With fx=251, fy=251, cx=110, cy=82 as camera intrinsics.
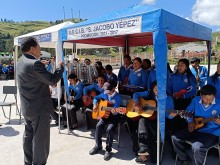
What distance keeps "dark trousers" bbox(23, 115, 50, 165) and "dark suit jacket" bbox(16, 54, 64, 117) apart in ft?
0.39

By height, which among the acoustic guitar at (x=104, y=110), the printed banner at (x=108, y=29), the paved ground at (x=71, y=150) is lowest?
the paved ground at (x=71, y=150)

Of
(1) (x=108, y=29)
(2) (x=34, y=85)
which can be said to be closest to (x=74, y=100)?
(1) (x=108, y=29)

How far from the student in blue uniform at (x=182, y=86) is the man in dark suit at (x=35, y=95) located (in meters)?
2.33

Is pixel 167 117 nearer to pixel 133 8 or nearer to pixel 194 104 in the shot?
pixel 194 104

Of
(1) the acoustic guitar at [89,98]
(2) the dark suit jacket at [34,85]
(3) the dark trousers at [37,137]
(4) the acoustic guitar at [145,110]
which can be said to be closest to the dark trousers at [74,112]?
(1) the acoustic guitar at [89,98]

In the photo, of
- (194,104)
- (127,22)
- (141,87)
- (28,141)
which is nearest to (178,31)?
(127,22)

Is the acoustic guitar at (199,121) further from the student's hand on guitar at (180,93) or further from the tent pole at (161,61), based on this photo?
the student's hand on guitar at (180,93)

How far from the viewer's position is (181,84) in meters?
4.70

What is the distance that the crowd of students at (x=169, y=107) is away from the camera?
3.54m

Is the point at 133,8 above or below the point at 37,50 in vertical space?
above

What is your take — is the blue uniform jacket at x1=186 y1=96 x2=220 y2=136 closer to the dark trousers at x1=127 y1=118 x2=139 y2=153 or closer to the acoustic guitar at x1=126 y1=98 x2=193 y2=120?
the acoustic guitar at x1=126 y1=98 x2=193 y2=120

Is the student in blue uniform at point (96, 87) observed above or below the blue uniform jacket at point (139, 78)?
below

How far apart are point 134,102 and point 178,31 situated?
4.70 ft

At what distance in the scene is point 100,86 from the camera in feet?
18.2
